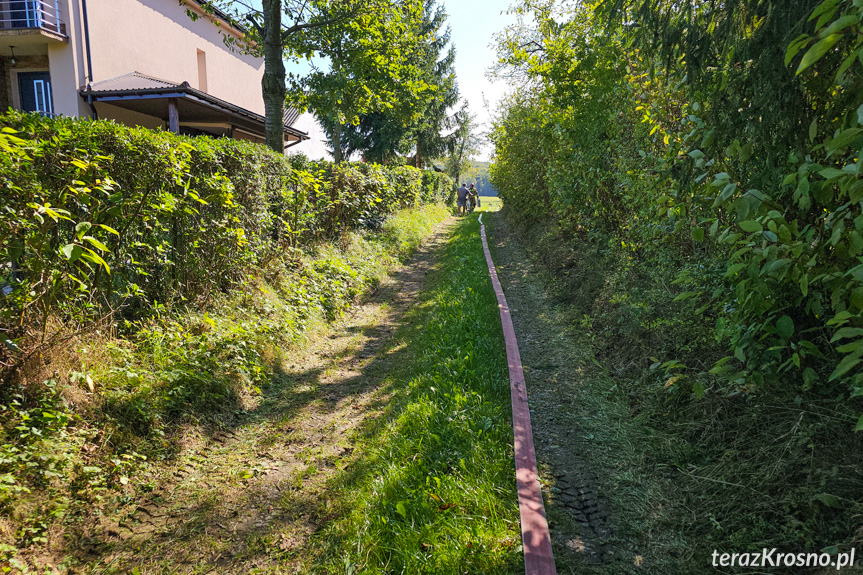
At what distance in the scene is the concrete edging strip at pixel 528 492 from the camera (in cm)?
233

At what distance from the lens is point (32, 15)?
13.3m

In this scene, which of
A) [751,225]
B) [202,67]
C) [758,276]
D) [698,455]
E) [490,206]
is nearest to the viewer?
[751,225]

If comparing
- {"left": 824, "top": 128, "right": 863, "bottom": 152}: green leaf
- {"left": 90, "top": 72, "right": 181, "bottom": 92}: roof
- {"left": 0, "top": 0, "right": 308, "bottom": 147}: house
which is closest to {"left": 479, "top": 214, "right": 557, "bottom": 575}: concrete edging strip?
{"left": 824, "top": 128, "right": 863, "bottom": 152}: green leaf

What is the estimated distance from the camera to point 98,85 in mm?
13859

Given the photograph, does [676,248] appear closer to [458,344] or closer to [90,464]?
[458,344]

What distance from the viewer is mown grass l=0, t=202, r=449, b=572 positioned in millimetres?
2570

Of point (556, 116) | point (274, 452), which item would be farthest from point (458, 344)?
point (556, 116)

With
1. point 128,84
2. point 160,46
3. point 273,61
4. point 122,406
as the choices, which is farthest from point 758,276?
point 160,46

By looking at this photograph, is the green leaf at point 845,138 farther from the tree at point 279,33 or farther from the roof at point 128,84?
the roof at point 128,84

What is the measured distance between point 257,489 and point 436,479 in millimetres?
1292

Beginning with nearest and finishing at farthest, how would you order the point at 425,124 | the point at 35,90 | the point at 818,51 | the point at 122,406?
the point at 818,51 < the point at 122,406 < the point at 35,90 < the point at 425,124

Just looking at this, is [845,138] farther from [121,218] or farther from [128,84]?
[128,84]

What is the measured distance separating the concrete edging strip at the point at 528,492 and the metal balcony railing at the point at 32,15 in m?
16.1

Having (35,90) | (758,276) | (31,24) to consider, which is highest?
(31,24)
